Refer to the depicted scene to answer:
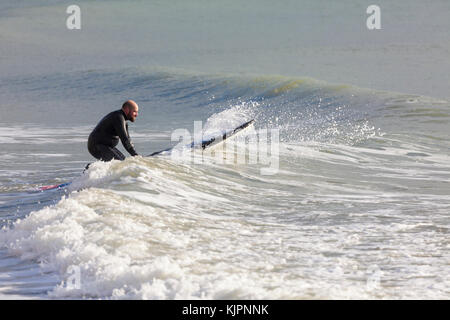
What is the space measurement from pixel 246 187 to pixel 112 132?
238 cm

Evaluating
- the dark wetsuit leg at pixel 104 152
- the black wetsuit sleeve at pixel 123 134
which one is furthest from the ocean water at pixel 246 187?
the black wetsuit sleeve at pixel 123 134

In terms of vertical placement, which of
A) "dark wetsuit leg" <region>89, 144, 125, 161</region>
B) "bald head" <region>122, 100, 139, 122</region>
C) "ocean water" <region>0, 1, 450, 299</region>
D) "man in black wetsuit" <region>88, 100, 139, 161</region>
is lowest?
"ocean water" <region>0, 1, 450, 299</region>

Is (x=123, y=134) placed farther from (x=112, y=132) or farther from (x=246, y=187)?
(x=246, y=187)

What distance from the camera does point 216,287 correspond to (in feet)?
17.6

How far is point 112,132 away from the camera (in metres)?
10.3

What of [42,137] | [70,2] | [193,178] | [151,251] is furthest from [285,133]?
[70,2]

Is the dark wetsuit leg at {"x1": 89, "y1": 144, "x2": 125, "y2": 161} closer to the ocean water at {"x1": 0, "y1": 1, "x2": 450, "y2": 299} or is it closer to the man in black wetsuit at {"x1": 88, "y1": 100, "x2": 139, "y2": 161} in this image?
the man in black wetsuit at {"x1": 88, "y1": 100, "x2": 139, "y2": 161}

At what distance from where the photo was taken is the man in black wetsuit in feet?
32.3

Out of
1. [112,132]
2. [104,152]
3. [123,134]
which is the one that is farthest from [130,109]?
[104,152]

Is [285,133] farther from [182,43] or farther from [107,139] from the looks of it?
[182,43]

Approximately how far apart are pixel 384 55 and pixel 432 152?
2442 centimetres

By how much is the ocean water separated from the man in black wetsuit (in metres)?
0.36

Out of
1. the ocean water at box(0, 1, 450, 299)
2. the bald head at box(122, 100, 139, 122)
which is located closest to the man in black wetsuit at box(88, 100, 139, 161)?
the bald head at box(122, 100, 139, 122)

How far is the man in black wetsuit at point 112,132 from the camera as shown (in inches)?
388
